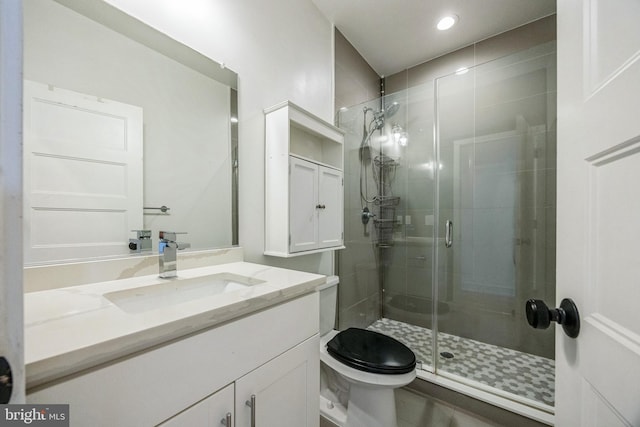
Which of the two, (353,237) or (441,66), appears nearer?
(353,237)

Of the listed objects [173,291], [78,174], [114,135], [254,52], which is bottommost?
[173,291]

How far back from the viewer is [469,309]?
1898 millimetres

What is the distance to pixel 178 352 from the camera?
1.55 feet

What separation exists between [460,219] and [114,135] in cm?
210

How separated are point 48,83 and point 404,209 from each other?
2.15 meters

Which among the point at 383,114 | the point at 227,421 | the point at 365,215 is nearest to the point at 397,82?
the point at 383,114

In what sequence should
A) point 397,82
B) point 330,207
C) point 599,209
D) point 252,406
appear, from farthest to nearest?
point 397,82, point 330,207, point 252,406, point 599,209

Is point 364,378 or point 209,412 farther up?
point 209,412

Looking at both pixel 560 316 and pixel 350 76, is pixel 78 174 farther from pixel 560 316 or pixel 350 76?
pixel 350 76

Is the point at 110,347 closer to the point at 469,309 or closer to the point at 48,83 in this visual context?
the point at 48,83

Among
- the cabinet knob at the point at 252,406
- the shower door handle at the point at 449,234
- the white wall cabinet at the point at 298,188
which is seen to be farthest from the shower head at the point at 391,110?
the cabinet knob at the point at 252,406

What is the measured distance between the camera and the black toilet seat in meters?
1.08

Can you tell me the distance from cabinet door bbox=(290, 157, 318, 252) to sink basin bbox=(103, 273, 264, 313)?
15.0 inches

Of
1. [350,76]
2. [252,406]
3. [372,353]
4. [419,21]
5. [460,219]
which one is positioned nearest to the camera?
[252,406]
